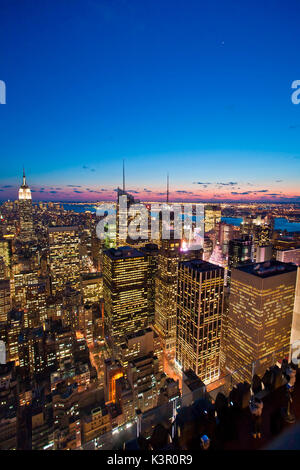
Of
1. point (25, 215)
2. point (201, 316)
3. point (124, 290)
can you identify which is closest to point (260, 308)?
point (201, 316)

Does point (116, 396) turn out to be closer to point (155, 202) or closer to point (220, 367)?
point (220, 367)

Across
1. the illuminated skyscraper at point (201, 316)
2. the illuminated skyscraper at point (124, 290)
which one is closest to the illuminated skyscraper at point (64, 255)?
the illuminated skyscraper at point (124, 290)

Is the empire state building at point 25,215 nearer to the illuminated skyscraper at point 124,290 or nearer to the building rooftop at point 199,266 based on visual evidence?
the illuminated skyscraper at point 124,290

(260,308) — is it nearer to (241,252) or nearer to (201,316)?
(201,316)

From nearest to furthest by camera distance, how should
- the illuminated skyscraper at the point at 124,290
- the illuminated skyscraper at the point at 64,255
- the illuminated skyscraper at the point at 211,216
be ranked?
the illuminated skyscraper at the point at 124,290
the illuminated skyscraper at the point at 64,255
the illuminated skyscraper at the point at 211,216

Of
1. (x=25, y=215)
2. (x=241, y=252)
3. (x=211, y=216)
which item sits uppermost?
(x=25, y=215)
